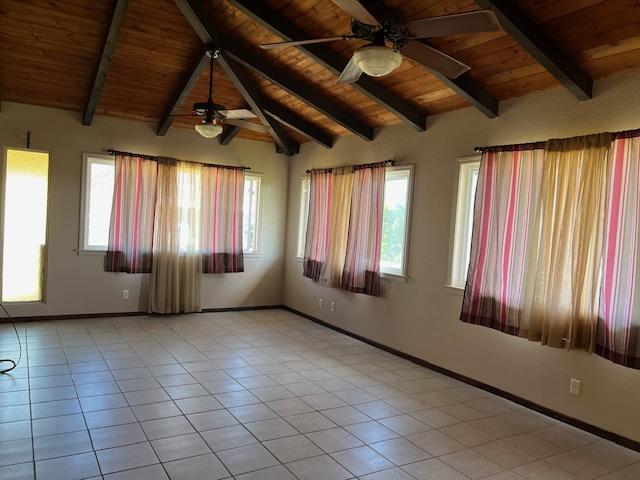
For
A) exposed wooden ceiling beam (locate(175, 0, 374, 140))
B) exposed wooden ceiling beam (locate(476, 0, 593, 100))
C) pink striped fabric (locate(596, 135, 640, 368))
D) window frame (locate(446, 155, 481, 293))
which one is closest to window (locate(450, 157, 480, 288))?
window frame (locate(446, 155, 481, 293))

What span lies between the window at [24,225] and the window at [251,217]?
2.74 meters

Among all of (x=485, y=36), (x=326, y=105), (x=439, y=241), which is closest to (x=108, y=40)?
(x=326, y=105)

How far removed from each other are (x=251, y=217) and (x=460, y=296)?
391cm

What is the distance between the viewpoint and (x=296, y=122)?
6.30 m

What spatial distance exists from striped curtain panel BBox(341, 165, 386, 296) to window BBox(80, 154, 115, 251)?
327cm

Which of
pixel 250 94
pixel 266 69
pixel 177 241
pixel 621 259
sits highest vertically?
pixel 266 69

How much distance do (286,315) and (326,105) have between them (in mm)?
3324

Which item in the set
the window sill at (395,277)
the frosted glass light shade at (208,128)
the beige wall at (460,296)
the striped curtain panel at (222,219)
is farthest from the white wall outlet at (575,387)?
the striped curtain panel at (222,219)

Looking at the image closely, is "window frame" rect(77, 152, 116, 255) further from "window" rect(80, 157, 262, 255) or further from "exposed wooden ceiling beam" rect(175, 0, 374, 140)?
"exposed wooden ceiling beam" rect(175, 0, 374, 140)

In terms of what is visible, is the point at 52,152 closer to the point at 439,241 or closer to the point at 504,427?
the point at 439,241

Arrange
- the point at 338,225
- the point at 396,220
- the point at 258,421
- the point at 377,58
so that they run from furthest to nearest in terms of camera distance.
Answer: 1. the point at 338,225
2. the point at 396,220
3. the point at 258,421
4. the point at 377,58

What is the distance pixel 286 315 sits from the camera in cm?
722

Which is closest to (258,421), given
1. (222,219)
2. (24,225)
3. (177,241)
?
(177,241)

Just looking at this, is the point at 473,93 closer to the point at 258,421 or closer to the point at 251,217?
the point at 258,421
